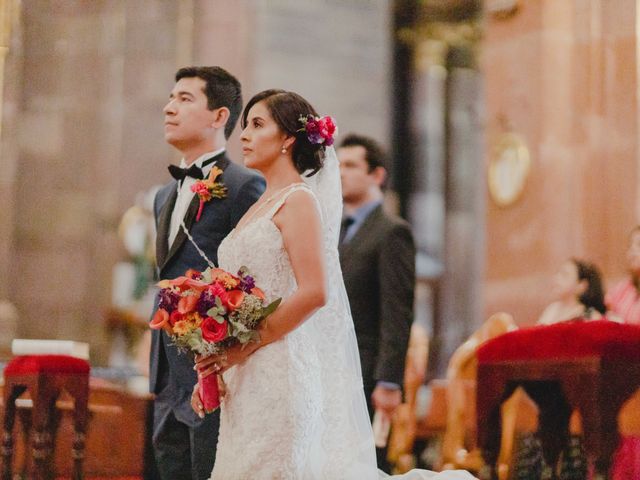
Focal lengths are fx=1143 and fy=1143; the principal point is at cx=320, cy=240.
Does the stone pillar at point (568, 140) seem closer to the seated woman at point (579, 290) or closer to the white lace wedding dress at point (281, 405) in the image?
the seated woman at point (579, 290)

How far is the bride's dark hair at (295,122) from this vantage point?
4117 mm

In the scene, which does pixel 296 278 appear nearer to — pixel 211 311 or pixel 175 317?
pixel 211 311

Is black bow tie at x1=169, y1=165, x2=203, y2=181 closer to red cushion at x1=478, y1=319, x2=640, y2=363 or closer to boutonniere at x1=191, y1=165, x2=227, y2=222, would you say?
boutonniere at x1=191, y1=165, x2=227, y2=222

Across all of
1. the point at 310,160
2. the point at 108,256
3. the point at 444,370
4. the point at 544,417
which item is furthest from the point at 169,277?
the point at 444,370

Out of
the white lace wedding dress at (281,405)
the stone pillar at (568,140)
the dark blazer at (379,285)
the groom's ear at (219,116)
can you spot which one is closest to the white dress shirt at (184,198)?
the groom's ear at (219,116)

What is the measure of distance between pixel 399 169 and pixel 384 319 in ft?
28.7

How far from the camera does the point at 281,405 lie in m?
3.87

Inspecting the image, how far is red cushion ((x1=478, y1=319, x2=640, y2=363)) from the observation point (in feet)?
15.2

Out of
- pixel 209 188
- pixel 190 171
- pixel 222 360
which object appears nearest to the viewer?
pixel 222 360

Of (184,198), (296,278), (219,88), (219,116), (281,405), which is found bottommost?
(281,405)

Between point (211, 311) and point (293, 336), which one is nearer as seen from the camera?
point (211, 311)

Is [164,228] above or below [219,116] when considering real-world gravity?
below

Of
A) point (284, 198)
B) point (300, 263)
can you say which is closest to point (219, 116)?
point (284, 198)

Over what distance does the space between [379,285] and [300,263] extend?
5.56 feet
